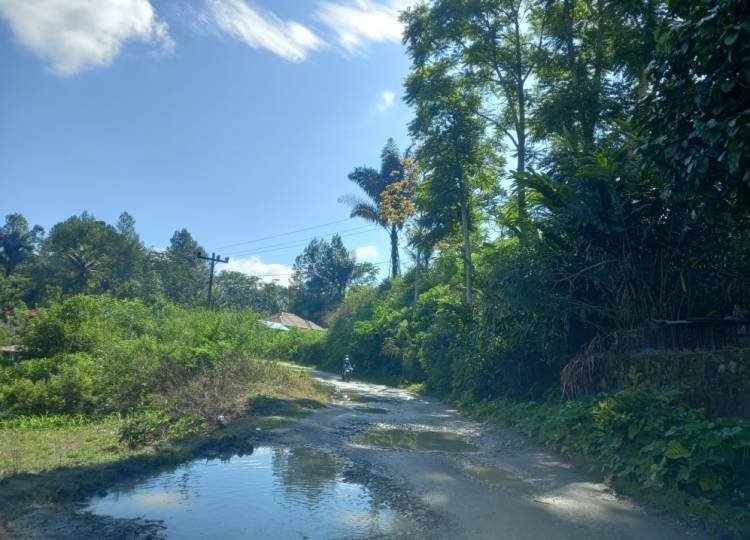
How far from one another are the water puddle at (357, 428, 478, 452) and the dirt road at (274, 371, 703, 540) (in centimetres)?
2

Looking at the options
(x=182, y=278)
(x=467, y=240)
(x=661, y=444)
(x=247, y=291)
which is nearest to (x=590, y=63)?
(x=467, y=240)

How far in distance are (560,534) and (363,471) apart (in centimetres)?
361

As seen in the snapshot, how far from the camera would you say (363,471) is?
8867mm

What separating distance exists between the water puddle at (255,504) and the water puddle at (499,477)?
2052 mm

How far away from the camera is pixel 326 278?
8031 cm

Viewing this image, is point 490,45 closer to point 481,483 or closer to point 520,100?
point 520,100

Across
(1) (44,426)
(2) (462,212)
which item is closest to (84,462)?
(1) (44,426)

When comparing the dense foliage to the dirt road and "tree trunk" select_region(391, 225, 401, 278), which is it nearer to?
the dirt road

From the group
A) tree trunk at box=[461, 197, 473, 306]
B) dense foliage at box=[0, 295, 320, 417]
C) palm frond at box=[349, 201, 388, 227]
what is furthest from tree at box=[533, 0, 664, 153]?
palm frond at box=[349, 201, 388, 227]

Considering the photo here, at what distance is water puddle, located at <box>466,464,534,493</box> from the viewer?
319 inches

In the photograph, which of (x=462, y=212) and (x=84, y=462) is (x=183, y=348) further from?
(x=462, y=212)

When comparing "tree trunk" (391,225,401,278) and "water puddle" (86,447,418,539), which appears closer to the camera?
"water puddle" (86,447,418,539)

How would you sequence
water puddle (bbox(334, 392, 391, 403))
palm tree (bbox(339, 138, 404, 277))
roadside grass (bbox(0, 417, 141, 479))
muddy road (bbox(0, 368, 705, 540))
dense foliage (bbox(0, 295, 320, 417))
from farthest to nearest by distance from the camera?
1. palm tree (bbox(339, 138, 404, 277))
2. water puddle (bbox(334, 392, 391, 403))
3. dense foliage (bbox(0, 295, 320, 417))
4. roadside grass (bbox(0, 417, 141, 479))
5. muddy road (bbox(0, 368, 705, 540))

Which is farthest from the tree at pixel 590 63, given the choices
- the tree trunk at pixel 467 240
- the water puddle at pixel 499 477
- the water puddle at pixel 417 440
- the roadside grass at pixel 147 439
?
the roadside grass at pixel 147 439
